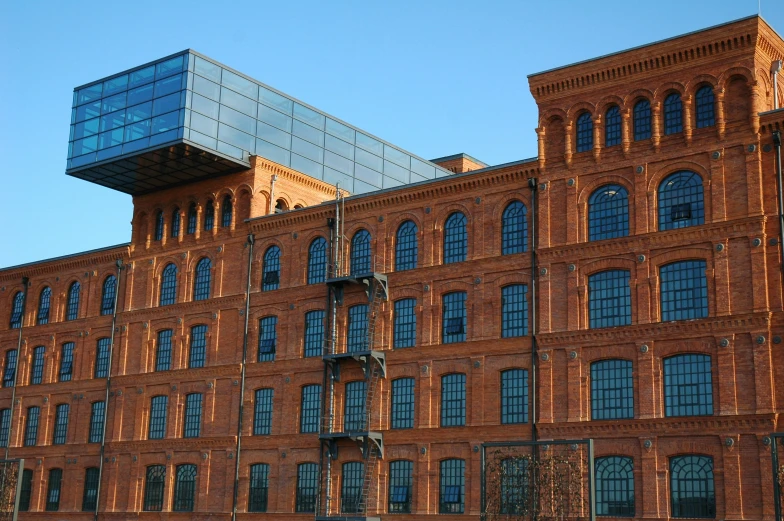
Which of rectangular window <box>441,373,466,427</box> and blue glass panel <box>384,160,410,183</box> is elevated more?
blue glass panel <box>384,160,410,183</box>

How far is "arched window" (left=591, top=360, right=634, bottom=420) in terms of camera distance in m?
36.4

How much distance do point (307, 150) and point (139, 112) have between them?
8.66 m

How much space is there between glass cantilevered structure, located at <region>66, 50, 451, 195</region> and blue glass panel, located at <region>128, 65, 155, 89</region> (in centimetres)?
5

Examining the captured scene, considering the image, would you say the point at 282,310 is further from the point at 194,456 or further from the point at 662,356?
the point at 662,356

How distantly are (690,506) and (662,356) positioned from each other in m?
5.00

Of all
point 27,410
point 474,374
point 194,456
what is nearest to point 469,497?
point 474,374

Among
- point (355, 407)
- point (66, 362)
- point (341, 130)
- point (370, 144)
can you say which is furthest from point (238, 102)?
point (66, 362)

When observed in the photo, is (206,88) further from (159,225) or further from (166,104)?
(159,225)

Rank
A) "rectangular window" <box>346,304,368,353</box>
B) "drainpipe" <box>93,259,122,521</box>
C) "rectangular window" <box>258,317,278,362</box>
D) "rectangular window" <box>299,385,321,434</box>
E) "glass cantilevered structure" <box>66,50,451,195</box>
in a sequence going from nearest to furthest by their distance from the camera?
1. "rectangular window" <box>346,304,368,353</box>
2. "rectangular window" <box>299,385,321,434</box>
3. "rectangular window" <box>258,317,278,362</box>
4. "glass cantilevered structure" <box>66,50,451,195</box>
5. "drainpipe" <box>93,259,122,521</box>

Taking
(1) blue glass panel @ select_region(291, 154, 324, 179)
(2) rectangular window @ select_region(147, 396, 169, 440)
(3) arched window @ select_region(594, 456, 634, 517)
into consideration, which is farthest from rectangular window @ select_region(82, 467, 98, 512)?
(3) arched window @ select_region(594, 456, 634, 517)

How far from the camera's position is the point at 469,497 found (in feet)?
128

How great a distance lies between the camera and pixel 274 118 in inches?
2037

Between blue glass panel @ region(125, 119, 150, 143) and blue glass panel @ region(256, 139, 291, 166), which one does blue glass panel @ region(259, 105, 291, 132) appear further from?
blue glass panel @ region(125, 119, 150, 143)

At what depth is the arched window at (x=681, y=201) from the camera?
36250 millimetres
